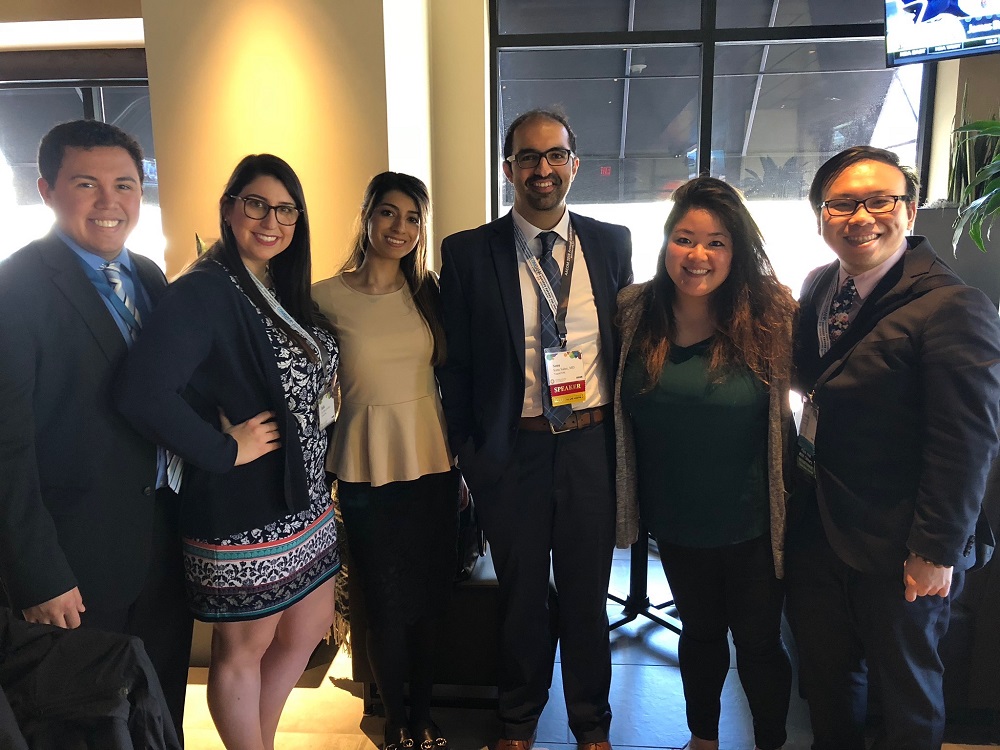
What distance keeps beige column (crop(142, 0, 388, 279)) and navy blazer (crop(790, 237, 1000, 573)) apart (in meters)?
1.90

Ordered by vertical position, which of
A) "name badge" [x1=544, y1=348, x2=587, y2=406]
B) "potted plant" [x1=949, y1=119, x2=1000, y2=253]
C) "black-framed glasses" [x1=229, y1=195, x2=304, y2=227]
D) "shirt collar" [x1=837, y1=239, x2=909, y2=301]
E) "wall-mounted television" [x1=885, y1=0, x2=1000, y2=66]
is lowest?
"name badge" [x1=544, y1=348, x2=587, y2=406]

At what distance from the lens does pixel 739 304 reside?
172cm

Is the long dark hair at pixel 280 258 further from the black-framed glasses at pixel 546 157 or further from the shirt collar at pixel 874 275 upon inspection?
the shirt collar at pixel 874 275

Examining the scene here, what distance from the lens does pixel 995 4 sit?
9.00 ft

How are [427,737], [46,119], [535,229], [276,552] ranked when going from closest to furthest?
[276,552], [535,229], [427,737], [46,119]

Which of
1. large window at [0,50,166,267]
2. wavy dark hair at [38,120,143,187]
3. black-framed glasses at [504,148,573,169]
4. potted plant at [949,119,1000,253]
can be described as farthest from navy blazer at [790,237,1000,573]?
large window at [0,50,166,267]

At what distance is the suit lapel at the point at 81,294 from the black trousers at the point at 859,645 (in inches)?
69.5

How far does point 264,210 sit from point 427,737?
66.3 inches

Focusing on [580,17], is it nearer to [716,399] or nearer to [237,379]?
[716,399]

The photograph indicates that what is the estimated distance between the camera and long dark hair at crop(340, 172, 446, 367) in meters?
1.96

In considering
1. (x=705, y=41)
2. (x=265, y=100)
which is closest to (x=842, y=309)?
(x=265, y=100)

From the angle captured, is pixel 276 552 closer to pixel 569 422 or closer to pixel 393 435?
pixel 393 435

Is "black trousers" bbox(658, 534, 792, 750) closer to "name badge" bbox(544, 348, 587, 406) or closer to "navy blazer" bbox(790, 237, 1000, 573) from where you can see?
"navy blazer" bbox(790, 237, 1000, 573)

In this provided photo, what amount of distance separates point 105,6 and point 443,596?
2.99 m
